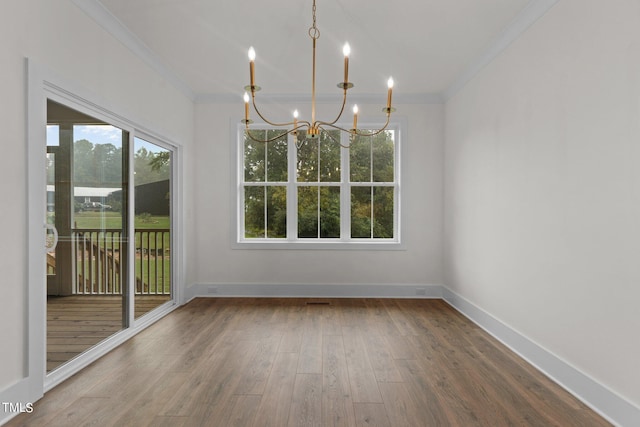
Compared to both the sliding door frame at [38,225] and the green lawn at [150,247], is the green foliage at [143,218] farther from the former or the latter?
the sliding door frame at [38,225]

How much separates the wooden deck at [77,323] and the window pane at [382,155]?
11.4ft

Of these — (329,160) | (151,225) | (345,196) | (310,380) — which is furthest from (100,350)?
(329,160)

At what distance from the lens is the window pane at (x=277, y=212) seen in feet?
17.5

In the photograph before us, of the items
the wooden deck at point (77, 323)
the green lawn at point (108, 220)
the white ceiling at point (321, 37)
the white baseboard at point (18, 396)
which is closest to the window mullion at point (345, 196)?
the white ceiling at point (321, 37)

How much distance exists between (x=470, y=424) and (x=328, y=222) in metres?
3.42

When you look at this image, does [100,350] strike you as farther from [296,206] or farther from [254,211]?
[296,206]

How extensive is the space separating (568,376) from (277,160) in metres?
3.98

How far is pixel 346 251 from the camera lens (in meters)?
5.21

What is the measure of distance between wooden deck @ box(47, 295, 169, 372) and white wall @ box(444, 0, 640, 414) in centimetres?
345

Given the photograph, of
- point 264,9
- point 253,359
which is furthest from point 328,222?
point 264,9

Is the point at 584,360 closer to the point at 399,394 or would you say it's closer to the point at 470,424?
the point at 470,424

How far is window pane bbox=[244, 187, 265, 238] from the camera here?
5.32 m

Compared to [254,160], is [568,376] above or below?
below

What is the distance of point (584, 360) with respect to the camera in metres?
2.45
